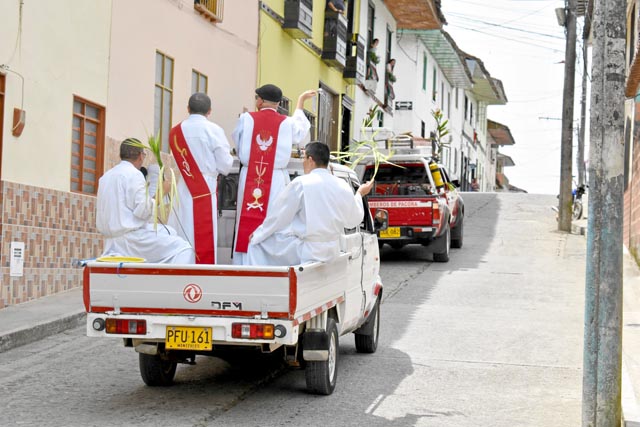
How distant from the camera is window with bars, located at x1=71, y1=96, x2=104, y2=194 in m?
12.8

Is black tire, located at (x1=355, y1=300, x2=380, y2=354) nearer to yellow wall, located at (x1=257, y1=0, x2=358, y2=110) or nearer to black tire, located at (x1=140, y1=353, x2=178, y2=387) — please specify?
black tire, located at (x1=140, y1=353, x2=178, y2=387)

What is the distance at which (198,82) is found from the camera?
1692 centimetres

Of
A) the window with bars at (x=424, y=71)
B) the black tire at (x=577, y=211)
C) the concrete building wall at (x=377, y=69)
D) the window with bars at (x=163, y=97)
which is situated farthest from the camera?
the window with bars at (x=424, y=71)

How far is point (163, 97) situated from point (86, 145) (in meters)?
2.58

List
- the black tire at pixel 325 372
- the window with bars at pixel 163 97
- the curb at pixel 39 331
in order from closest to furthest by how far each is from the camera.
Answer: the black tire at pixel 325 372, the curb at pixel 39 331, the window with bars at pixel 163 97

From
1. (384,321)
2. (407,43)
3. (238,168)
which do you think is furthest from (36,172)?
(407,43)

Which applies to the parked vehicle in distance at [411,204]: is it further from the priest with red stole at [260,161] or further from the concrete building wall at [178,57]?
the priest with red stole at [260,161]

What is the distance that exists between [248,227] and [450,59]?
33659 mm

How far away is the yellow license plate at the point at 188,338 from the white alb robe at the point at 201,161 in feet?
4.82

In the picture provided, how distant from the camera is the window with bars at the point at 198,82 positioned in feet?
54.6

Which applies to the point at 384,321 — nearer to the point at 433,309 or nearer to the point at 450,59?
the point at 433,309

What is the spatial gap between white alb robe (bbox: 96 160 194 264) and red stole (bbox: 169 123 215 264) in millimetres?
156

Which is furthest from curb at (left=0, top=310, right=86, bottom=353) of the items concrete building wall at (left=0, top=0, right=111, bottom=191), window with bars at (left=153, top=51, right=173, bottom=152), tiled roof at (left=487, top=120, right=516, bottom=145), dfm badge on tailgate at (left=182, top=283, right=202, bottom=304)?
tiled roof at (left=487, top=120, right=516, bottom=145)

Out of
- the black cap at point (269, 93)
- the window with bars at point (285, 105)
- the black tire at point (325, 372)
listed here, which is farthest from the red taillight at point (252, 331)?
the window with bars at point (285, 105)
